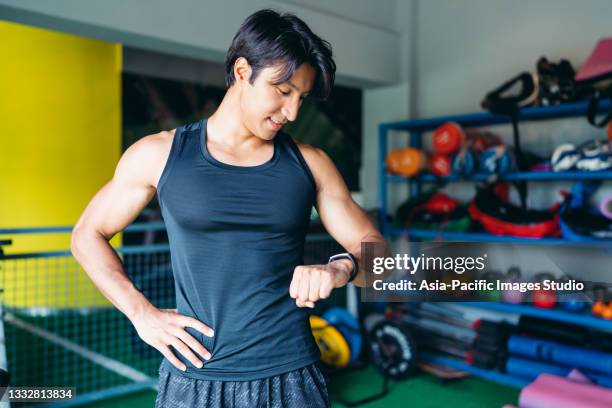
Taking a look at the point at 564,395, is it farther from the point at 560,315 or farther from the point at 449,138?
the point at 449,138

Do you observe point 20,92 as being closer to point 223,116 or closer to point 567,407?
point 223,116

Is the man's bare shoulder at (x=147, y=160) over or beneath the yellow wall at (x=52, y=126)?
beneath

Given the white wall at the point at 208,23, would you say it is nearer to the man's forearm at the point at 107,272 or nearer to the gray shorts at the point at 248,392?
the man's forearm at the point at 107,272

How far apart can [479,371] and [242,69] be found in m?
2.99

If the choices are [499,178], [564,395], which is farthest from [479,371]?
[499,178]

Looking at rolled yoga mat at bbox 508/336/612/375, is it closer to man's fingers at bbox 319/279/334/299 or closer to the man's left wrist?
the man's left wrist

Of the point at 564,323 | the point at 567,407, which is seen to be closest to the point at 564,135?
the point at 564,323

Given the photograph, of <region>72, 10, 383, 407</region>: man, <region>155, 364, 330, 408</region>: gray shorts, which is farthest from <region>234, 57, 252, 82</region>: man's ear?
<region>155, 364, 330, 408</region>: gray shorts

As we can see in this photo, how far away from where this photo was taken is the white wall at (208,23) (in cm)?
285

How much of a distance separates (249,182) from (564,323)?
2937 mm

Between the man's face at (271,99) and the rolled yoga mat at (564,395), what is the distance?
1987mm

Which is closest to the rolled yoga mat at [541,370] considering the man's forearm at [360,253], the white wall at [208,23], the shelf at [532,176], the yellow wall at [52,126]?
the shelf at [532,176]

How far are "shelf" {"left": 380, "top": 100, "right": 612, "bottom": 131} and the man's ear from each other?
2.58m

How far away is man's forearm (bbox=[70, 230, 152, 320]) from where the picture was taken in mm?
1193
